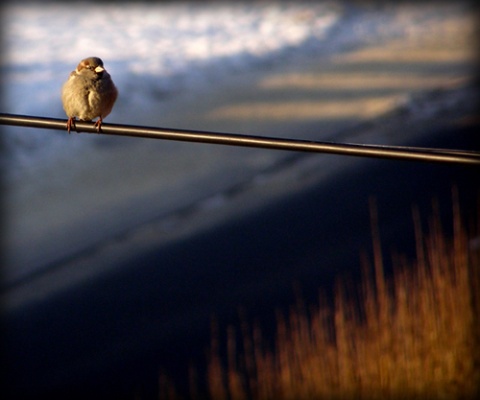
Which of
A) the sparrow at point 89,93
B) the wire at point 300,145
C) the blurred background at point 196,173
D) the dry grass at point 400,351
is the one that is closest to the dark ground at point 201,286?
the blurred background at point 196,173

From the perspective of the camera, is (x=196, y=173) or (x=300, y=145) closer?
(x=300, y=145)

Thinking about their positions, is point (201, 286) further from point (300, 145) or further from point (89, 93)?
point (300, 145)

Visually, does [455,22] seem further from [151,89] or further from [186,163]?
[186,163]

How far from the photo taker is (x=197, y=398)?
6363 mm

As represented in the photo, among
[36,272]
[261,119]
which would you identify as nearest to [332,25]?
[261,119]

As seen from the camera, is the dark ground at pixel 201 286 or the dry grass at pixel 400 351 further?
the dark ground at pixel 201 286

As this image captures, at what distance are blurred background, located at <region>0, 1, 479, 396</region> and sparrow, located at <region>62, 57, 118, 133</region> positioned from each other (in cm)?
318

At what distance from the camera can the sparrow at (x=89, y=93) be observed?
4250mm

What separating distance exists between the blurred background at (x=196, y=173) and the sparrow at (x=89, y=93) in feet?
10.4

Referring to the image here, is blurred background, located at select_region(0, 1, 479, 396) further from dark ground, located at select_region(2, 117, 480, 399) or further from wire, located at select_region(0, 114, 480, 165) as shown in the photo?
wire, located at select_region(0, 114, 480, 165)

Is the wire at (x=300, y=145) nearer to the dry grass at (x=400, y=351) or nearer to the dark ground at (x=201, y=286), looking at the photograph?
the dry grass at (x=400, y=351)

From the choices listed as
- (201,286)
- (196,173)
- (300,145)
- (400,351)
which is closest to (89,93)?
(300,145)

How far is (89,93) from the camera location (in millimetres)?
4266

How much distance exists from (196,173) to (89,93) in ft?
22.1
